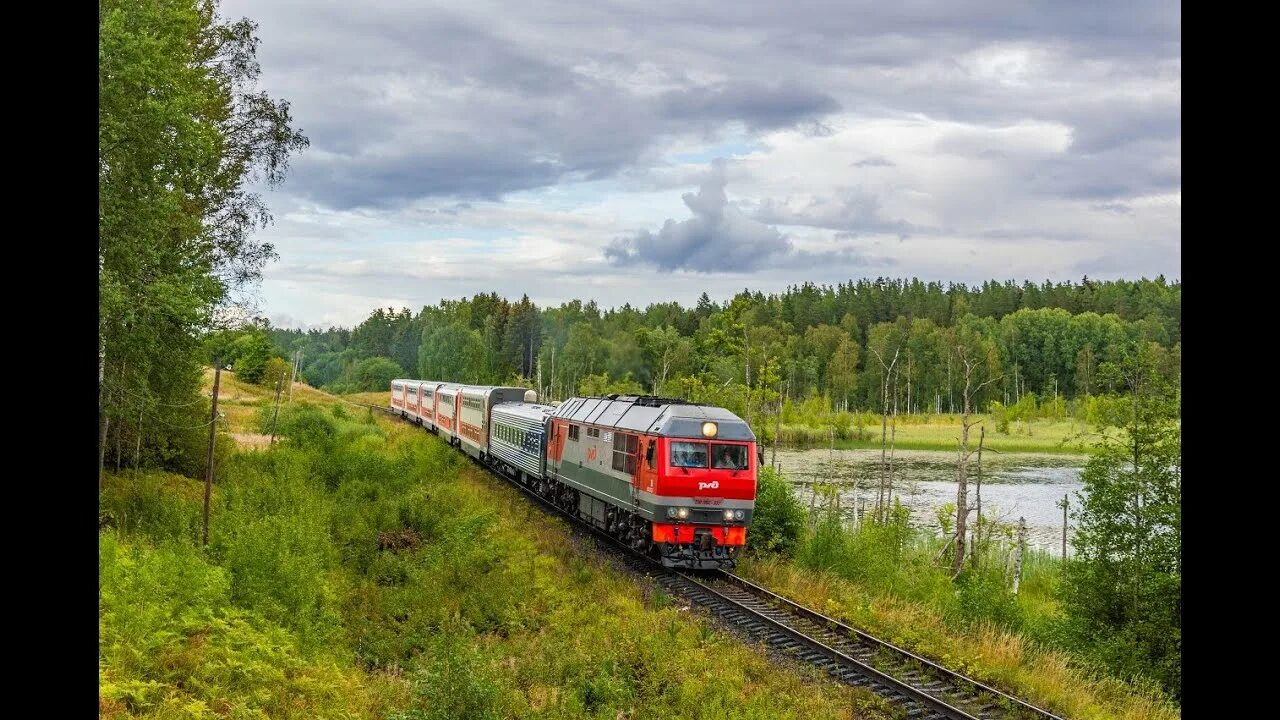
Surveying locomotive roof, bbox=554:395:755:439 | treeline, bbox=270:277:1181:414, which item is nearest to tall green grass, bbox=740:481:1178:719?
locomotive roof, bbox=554:395:755:439

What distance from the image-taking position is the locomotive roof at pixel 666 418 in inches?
755

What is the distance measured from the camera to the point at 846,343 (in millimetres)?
107812

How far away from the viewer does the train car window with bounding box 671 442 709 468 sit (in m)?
19.0

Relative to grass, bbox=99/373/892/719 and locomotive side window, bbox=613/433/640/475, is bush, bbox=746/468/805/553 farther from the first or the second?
grass, bbox=99/373/892/719

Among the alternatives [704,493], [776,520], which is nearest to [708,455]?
[704,493]

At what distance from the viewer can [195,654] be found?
11227 millimetres

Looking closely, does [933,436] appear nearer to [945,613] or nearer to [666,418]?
[945,613]

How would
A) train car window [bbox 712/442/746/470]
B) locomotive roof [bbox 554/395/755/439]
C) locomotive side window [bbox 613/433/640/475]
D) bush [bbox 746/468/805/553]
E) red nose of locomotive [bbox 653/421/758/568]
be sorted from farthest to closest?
bush [bbox 746/468/805/553]
locomotive side window [bbox 613/433/640/475]
train car window [bbox 712/442/746/470]
locomotive roof [bbox 554/395/755/439]
red nose of locomotive [bbox 653/421/758/568]

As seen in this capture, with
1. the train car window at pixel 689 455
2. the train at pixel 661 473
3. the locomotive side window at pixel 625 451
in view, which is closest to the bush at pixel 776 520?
the train at pixel 661 473

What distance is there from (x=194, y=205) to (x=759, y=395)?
2280 centimetres

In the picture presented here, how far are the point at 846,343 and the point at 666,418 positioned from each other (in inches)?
3609

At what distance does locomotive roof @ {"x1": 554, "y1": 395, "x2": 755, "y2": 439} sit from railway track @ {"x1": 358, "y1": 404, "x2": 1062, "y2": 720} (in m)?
3.13
